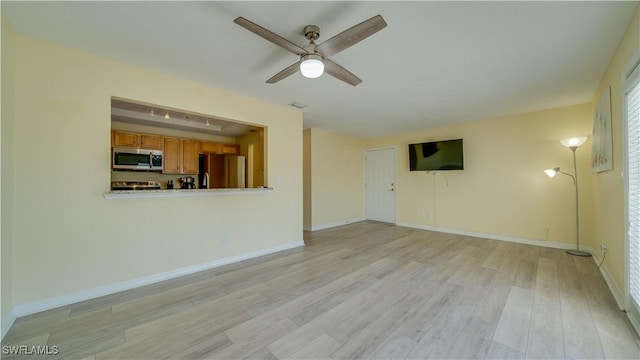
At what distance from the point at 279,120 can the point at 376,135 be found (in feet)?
10.7

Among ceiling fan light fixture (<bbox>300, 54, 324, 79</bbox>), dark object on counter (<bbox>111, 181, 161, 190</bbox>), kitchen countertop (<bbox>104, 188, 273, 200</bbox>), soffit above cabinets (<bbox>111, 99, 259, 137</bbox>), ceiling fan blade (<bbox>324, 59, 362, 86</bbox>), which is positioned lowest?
kitchen countertop (<bbox>104, 188, 273, 200</bbox>)

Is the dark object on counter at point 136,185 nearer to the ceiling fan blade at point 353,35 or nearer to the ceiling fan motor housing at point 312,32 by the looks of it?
the ceiling fan motor housing at point 312,32

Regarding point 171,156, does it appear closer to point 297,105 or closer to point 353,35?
point 297,105

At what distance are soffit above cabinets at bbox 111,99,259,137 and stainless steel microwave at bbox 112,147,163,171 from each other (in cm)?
56

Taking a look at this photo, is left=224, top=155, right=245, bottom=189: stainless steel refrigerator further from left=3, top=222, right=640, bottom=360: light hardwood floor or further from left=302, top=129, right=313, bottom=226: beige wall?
left=3, top=222, right=640, bottom=360: light hardwood floor

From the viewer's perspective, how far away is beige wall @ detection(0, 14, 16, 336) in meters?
1.73

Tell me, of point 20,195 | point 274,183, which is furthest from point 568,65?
point 20,195

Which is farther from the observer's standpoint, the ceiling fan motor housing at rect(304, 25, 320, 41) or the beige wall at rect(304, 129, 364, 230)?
the beige wall at rect(304, 129, 364, 230)

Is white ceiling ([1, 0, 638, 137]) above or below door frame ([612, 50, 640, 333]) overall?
above

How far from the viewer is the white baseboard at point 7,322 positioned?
1731 millimetres

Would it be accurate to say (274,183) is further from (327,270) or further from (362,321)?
(362,321)

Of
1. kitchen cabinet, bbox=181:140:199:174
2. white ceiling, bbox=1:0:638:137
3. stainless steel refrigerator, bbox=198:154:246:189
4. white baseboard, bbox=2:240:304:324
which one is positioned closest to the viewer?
white ceiling, bbox=1:0:638:137

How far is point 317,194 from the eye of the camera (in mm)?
5488

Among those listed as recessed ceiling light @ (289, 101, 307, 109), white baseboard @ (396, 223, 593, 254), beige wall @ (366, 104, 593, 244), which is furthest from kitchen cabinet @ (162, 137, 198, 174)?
white baseboard @ (396, 223, 593, 254)
